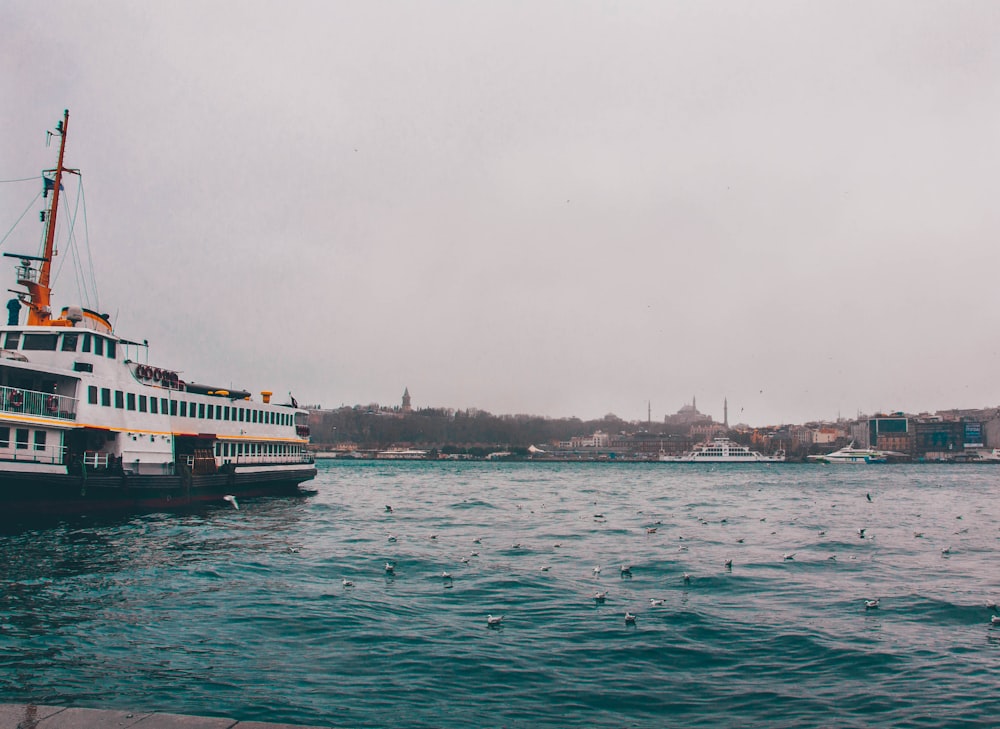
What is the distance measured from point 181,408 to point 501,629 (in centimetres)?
3514

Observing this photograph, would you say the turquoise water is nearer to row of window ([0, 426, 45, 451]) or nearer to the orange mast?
row of window ([0, 426, 45, 451])

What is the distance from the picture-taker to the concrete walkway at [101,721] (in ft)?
22.7

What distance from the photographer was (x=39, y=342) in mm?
35500

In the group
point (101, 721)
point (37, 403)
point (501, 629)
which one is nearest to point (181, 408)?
point (37, 403)

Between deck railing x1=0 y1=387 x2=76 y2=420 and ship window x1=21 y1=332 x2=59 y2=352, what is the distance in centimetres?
293

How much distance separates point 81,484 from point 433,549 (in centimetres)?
1728

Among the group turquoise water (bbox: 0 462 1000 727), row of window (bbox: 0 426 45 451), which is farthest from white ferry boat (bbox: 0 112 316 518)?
turquoise water (bbox: 0 462 1000 727)

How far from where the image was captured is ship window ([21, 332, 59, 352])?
35.5 meters

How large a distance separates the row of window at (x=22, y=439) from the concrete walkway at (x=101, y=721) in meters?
28.3

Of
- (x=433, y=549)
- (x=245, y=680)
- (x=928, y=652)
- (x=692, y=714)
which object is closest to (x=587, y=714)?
(x=692, y=714)

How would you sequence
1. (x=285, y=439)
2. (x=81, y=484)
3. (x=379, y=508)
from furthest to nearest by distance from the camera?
(x=285, y=439), (x=379, y=508), (x=81, y=484)

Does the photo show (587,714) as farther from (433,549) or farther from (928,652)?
(433,549)

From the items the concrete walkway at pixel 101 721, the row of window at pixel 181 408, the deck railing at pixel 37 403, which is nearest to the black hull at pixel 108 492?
the deck railing at pixel 37 403

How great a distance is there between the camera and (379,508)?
50.8m
